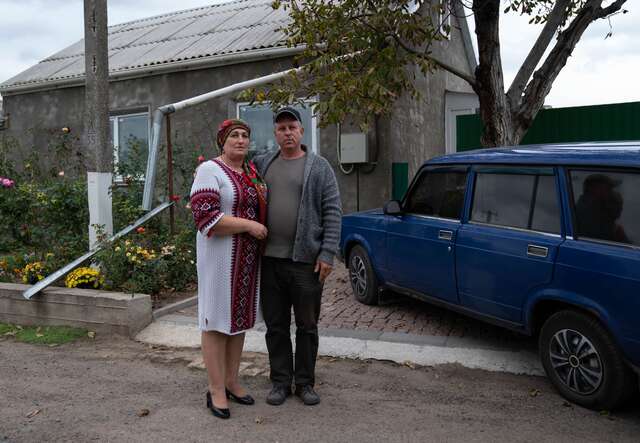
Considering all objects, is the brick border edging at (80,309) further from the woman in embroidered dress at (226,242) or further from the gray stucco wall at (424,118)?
the gray stucco wall at (424,118)

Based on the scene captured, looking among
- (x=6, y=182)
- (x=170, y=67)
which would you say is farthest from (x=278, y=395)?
(x=170, y=67)

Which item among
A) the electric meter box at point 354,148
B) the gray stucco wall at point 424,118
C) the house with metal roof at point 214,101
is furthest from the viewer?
the house with metal roof at point 214,101

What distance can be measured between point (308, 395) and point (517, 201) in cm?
206

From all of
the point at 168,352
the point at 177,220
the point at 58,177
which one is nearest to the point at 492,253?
the point at 168,352

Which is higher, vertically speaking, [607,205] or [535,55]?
[535,55]

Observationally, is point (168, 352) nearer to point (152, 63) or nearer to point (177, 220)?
point (177, 220)

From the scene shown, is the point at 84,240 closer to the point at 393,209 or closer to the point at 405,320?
the point at 393,209

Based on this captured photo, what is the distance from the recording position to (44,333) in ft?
20.5

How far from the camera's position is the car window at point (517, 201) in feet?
14.9

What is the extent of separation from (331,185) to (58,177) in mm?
6159

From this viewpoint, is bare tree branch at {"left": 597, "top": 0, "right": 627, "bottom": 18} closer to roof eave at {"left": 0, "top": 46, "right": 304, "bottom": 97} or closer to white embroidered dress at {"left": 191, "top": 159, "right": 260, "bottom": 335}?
roof eave at {"left": 0, "top": 46, "right": 304, "bottom": 97}

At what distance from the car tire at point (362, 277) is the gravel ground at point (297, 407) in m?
1.45

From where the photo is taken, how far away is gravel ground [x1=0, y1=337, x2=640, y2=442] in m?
3.91

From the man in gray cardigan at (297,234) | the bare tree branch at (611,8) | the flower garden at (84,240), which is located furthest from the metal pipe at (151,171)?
the bare tree branch at (611,8)
